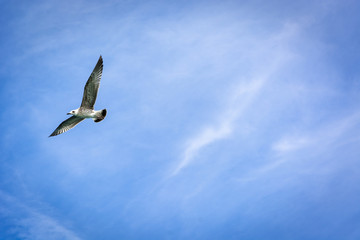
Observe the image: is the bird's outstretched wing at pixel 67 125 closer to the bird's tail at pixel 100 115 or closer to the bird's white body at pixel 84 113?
the bird's white body at pixel 84 113

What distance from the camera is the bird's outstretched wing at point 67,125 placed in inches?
709

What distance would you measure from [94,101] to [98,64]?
158cm

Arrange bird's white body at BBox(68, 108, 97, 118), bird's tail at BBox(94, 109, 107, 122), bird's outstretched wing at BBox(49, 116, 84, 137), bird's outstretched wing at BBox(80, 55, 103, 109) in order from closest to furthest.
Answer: bird's outstretched wing at BBox(80, 55, 103, 109)
bird's tail at BBox(94, 109, 107, 122)
bird's white body at BBox(68, 108, 97, 118)
bird's outstretched wing at BBox(49, 116, 84, 137)

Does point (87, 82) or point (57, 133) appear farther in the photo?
point (57, 133)

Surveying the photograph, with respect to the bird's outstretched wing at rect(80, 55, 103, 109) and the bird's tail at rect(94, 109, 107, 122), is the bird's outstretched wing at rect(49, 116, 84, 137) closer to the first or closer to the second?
the bird's tail at rect(94, 109, 107, 122)

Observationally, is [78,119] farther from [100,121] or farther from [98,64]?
[98,64]

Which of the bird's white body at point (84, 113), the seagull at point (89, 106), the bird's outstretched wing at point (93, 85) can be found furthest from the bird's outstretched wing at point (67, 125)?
the bird's outstretched wing at point (93, 85)

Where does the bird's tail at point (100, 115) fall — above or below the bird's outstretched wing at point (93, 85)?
below

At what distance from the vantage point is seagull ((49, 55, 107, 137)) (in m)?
16.3

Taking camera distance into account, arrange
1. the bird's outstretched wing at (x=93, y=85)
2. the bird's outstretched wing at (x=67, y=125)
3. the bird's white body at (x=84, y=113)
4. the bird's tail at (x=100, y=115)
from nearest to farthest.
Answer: the bird's outstretched wing at (x=93, y=85)
the bird's tail at (x=100, y=115)
the bird's white body at (x=84, y=113)
the bird's outstretched wing at (x=67, y=125)

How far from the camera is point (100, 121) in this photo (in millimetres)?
16953

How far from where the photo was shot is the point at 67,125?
18344mm

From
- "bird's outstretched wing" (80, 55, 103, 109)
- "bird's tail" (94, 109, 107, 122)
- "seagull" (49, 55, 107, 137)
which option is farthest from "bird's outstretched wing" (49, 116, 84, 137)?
"bird's outstretched wing" (80, 55, 103, 109)

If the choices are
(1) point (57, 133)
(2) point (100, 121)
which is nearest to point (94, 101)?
(2) point (100, 121)
